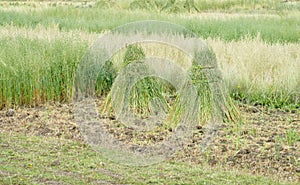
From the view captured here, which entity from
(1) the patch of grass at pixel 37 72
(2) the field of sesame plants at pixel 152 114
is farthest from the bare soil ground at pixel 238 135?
(1) the patch of grass at pixel 37 72

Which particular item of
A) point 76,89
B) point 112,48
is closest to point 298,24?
point 112,48

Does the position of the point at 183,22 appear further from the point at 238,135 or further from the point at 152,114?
the point at 238,135

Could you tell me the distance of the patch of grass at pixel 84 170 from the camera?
4.65 metres

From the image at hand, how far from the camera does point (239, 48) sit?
9055 millimetres

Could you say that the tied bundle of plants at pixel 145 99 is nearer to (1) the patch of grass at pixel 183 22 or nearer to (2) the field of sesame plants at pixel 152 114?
(2) the field of sesame plants at pixel 152 114

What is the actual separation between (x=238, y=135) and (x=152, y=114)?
1.26 m

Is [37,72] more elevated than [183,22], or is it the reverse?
[37,72]

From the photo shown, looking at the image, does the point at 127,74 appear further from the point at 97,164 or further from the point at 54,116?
the point at 97,164

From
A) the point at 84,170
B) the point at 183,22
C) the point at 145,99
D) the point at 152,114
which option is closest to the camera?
the point at 84,170

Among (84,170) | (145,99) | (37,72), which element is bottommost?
(84,170)

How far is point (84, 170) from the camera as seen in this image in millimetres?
4887

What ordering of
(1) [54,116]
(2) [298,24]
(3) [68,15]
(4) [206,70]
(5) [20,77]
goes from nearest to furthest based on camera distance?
(4) [206,70]
(1) [54,116]
(5) [20,77]
(2) [298,24]
(3) [68,15]

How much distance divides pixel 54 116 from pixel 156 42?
2757 mm

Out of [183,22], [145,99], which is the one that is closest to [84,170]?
[145,99]
